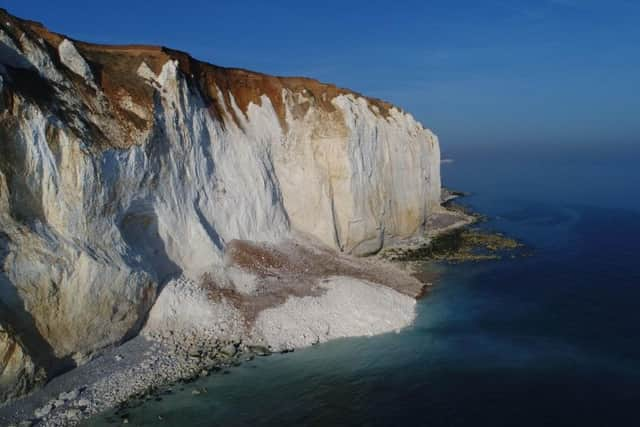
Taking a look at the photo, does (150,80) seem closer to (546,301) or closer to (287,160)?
(287,160)

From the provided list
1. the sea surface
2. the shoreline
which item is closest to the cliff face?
the shoreline

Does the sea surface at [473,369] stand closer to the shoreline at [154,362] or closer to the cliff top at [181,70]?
the shoreline at [154,362]

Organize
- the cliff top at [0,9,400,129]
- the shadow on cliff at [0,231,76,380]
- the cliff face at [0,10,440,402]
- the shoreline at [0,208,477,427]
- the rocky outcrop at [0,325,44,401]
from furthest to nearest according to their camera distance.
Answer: the cliff top at [0,9,400,129] < the cliff face at [0,10,440,402] < the shadow on cliff at [0,231,76,380] < the shoreline at [0,208,477,427] < the rocky outcrop at [0,325,44,401]

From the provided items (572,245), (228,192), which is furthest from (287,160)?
(572,245)

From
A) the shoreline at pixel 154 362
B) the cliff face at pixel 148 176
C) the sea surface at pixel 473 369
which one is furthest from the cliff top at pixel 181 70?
the sea surface at pixel 473 369

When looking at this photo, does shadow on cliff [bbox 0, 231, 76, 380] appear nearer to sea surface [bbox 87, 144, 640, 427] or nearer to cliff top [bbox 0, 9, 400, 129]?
sea surface [bbox 87, 144, 640, 427]
